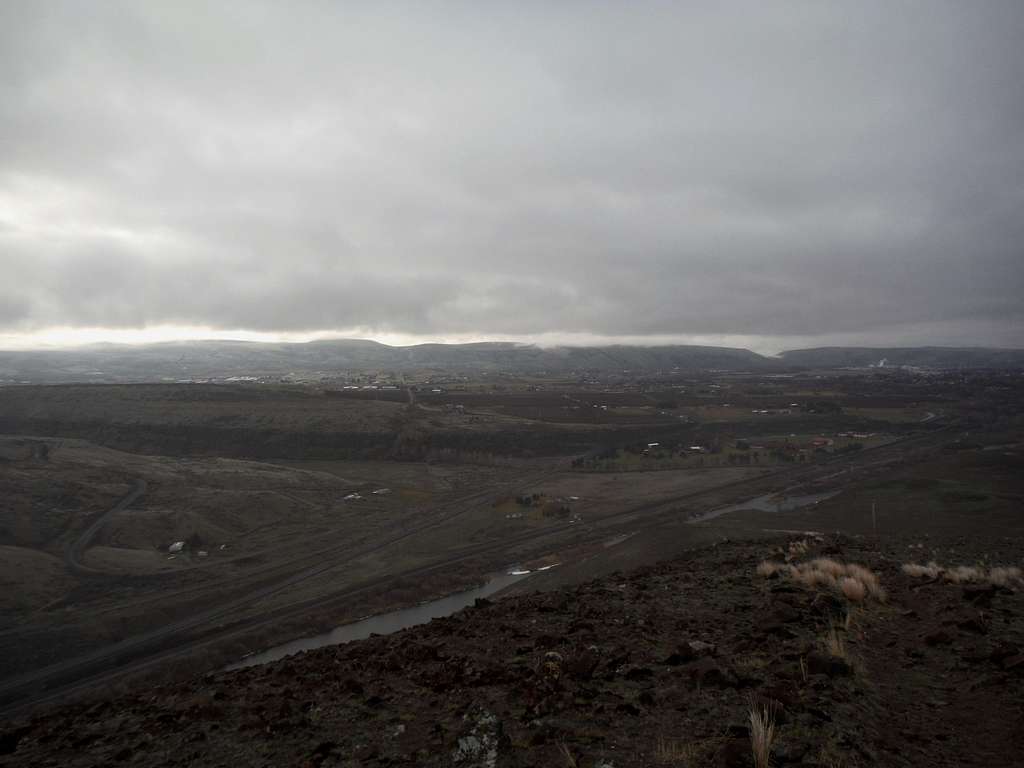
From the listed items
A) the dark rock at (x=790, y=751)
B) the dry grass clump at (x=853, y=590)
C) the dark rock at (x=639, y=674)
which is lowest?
the dry grass clump at (x=853, y=590)

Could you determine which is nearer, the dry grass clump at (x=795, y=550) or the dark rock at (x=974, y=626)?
the dark rock at (x=974, y=626)

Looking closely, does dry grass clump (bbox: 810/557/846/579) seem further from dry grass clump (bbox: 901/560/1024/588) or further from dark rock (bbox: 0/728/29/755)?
dark rock (bbox: 0/728/29/755)

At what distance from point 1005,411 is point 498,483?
94084mm

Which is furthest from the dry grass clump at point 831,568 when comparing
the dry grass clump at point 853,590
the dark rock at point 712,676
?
the dark rock at point 712,676

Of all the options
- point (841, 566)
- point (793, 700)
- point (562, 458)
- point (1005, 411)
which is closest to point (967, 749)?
point (793, 700)

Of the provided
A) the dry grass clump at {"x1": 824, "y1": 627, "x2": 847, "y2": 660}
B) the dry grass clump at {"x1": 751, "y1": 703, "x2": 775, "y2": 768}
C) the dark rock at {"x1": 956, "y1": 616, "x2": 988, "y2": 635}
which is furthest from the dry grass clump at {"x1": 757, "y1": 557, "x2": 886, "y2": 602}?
the dry grass clump at {"x1": 751, "y1": 703, "x2": 775, "y2": 768}

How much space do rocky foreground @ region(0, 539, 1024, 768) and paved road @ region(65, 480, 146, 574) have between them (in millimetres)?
28355

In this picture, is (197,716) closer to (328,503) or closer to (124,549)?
(124,549)

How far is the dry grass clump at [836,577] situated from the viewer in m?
11.2

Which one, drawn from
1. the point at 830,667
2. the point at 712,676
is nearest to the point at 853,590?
the point at 830,667

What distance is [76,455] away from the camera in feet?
189

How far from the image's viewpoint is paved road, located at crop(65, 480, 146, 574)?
3205cm

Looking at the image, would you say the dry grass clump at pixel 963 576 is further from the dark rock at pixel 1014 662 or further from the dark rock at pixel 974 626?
the dark rock at pixel 1014 662

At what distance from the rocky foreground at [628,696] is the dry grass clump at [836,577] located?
4.8 inches
